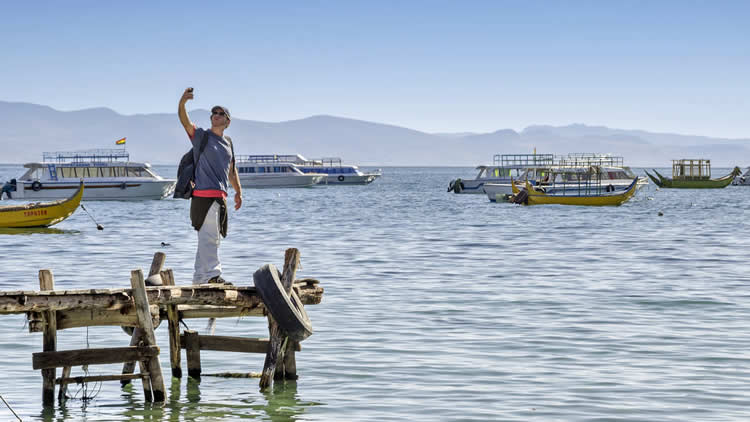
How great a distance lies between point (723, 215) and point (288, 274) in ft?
166

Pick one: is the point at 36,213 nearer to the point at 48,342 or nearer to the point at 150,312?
the point at 150,312

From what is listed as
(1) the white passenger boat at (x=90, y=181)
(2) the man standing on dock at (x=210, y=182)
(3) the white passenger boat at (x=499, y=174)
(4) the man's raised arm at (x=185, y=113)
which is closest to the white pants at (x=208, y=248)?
(2) the man standing on dock at (x=210, y=182)

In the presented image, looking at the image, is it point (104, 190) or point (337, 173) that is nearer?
point (104, 190)

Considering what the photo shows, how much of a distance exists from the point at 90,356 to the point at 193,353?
176 cm

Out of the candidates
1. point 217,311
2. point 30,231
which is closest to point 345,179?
point 30,231

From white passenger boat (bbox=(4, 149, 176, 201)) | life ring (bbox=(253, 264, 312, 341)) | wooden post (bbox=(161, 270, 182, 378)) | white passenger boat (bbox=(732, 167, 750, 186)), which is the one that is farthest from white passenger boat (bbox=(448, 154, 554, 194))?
life ring (bbox=(253, 264, 312, 341))

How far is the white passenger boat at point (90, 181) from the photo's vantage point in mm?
62906

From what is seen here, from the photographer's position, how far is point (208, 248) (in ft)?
37.8

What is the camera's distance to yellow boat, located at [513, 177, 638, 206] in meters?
59.8

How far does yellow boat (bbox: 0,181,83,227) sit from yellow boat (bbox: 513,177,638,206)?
30171 mm

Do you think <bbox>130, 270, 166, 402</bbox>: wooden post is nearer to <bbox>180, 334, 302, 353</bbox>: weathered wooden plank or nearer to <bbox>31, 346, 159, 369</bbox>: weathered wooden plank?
<bbox>31, 346, 159, 369</bbox>: weathered wooden plank

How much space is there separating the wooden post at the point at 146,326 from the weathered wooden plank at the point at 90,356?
0.30ft

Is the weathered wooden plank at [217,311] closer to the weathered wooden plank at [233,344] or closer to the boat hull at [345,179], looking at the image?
the weathered wooden plank at [233,344]

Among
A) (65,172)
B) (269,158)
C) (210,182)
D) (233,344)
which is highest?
(269,158)
